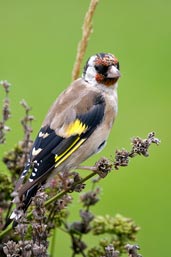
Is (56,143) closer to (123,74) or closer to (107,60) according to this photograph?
(107,60)

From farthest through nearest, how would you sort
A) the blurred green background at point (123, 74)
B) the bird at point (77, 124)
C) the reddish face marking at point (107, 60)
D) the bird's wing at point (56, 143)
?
1. the blurred green background at point (123, 74)
2. the reddish face marking at point (107, 60)
3. the bird at point (77, 124)
4. the bird's wing at point (56, 143)

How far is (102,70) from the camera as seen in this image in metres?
3.65

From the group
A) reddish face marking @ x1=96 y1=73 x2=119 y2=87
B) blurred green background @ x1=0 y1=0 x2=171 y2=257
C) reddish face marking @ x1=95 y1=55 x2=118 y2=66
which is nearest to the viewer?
reddish face marking @ x1=95 y1=55 x2=118 y2=66

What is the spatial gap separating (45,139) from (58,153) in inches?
2.8

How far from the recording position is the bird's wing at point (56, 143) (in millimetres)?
3074

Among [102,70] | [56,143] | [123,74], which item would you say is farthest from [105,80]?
[123,74]

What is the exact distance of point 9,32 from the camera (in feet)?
33.2

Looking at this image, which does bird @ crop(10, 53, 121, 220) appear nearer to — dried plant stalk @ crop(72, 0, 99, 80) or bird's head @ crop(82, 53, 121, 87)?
bird's head @ crop(82, 53, 121, 87)

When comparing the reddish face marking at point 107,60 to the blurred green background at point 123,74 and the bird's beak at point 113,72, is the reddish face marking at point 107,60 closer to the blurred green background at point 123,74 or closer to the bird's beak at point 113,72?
the bird's beak at point 113,72

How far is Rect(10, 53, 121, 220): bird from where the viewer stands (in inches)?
127

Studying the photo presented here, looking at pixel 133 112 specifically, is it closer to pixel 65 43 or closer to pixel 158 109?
pixel 158 109

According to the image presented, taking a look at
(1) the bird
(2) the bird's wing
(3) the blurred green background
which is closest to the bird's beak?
(1) the bird

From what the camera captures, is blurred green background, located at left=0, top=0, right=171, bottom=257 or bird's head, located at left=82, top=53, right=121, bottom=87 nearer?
bird's head, located at left=82, top=53, right=121, bottom=87

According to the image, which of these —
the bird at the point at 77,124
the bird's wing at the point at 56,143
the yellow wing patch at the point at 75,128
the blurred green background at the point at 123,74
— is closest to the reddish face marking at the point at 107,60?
the bird at the point at 77,124
